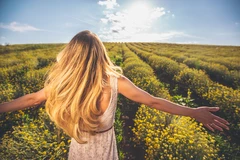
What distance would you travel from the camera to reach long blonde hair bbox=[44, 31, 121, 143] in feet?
4.71

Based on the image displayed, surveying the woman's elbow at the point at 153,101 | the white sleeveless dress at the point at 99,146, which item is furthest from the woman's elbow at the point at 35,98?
the woman's elbow at the point at 153,101

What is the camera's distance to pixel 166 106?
156 cm

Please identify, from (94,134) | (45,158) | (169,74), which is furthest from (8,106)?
(169,74)

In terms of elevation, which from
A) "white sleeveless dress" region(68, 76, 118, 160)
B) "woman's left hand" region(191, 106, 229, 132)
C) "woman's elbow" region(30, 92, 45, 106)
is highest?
"woman's elbow" region(30, 92, 45, 106)

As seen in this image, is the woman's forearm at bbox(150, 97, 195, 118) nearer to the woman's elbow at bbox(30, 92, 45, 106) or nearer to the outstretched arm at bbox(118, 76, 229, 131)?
the outstretched arm at bbox(118, 76, 229, 131)

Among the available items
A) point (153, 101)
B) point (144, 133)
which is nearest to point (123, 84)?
point (153, 101)

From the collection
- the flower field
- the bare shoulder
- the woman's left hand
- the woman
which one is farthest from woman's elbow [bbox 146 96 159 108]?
the flower field

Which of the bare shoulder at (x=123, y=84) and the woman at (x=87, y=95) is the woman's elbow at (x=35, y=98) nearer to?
the woman at (x=87, y=95)

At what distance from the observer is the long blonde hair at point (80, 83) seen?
4.71 feet

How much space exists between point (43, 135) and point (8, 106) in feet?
6.18

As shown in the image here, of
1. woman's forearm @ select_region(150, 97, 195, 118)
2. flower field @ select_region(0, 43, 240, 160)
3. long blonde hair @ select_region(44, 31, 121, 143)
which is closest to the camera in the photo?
long blonde hair @ select_region(44, 31, 121, 143)

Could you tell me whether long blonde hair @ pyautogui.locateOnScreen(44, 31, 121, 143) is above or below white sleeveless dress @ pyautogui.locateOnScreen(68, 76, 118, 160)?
above

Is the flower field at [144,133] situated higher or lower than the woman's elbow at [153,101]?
lower

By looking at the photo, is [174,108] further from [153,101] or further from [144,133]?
[144,133]
